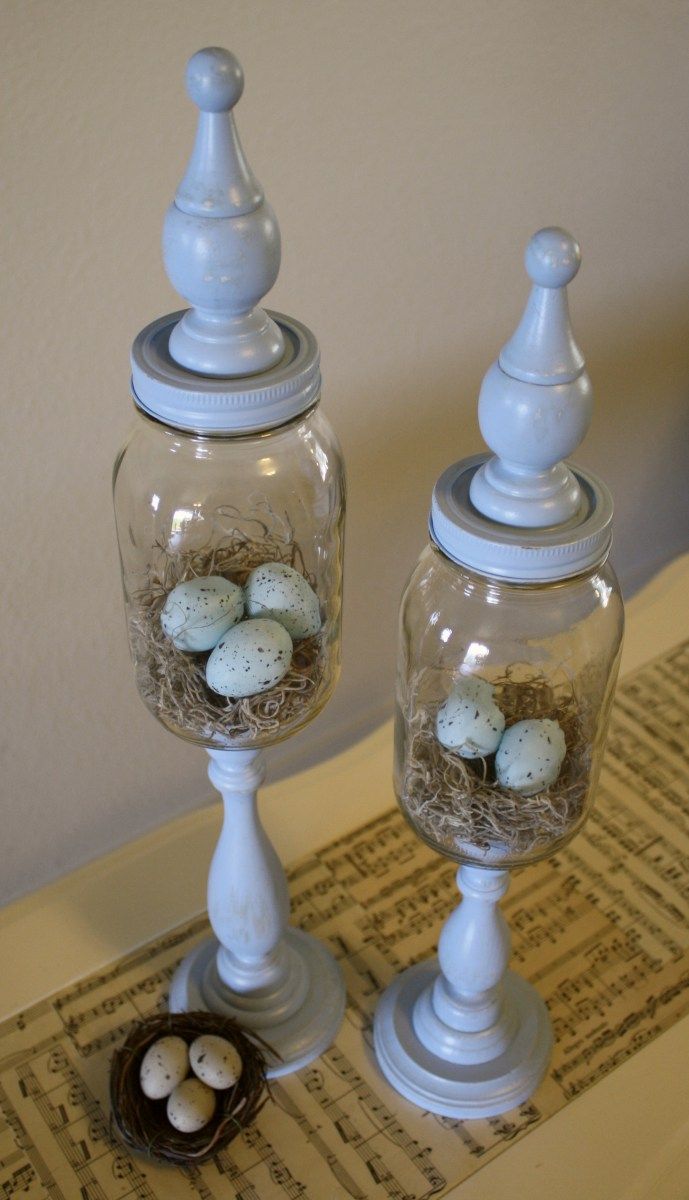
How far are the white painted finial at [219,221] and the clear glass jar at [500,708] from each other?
0.17 metres

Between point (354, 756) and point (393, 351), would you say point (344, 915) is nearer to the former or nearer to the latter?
point (354, 756)

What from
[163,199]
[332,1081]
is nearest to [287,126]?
[163,199]

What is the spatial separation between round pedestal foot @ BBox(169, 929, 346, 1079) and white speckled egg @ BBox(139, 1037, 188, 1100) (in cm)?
7

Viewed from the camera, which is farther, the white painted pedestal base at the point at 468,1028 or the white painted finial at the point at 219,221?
the white painted pedestal base at the point at 468,1028

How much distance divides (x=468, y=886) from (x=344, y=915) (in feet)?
0.66

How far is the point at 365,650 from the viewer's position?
108 cm

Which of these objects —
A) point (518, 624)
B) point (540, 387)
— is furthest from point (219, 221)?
point (518, 624)

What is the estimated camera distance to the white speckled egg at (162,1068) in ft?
2.36

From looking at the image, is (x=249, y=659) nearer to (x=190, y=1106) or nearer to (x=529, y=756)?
(x=529, y=756)

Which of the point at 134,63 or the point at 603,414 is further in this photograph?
the point at 603,414

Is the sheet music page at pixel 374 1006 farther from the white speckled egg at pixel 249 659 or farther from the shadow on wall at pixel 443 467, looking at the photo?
the white speckled egg at pixel 249 659

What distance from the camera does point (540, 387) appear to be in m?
0.53

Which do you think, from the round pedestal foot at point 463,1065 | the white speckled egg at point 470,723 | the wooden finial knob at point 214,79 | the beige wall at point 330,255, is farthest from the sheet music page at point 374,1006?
the wooden finial knob at point 214,79

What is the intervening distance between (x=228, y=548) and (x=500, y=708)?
0.60ft
